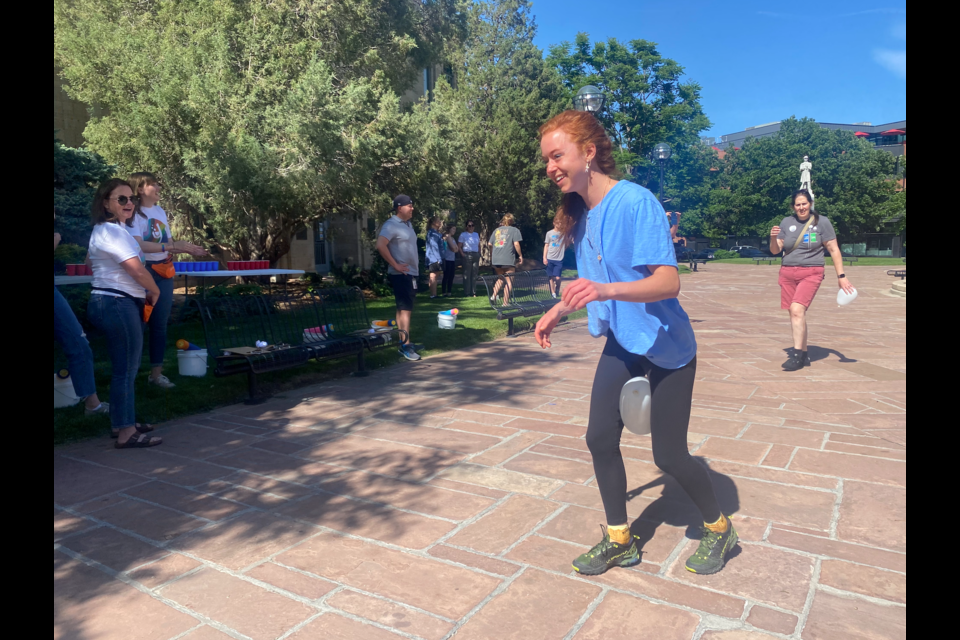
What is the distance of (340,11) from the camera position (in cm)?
1388

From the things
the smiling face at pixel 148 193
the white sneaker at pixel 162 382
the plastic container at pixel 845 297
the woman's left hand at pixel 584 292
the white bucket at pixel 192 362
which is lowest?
the white sneaker at pixel 162 382

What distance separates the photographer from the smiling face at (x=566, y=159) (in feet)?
9.23

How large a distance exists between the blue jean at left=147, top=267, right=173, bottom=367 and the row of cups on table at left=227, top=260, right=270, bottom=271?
5992mm

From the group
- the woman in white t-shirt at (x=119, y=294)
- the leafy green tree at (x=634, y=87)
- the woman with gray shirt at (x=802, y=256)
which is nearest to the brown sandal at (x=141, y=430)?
the woman in white t-shirt at (x=119, y=294)

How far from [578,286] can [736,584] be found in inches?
58.8

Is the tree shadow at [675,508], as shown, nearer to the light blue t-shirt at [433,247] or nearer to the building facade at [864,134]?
the light blue t-shirt at [433,247]

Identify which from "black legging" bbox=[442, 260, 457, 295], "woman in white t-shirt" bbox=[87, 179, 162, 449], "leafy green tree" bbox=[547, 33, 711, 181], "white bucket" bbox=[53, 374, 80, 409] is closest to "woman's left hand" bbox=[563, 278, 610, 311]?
"woman in white t-shirt" bbox=[87, 179, 162, 449]

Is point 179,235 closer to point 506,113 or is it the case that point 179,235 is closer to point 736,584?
point 736,584

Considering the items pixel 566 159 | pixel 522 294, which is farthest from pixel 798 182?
pixel 566 159

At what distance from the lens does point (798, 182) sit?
188ft

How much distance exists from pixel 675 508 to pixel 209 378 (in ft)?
15.7

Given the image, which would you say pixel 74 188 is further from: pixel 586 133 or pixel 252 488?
pixel 586 133

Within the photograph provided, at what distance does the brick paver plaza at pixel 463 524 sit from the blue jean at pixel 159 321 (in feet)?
2.94
